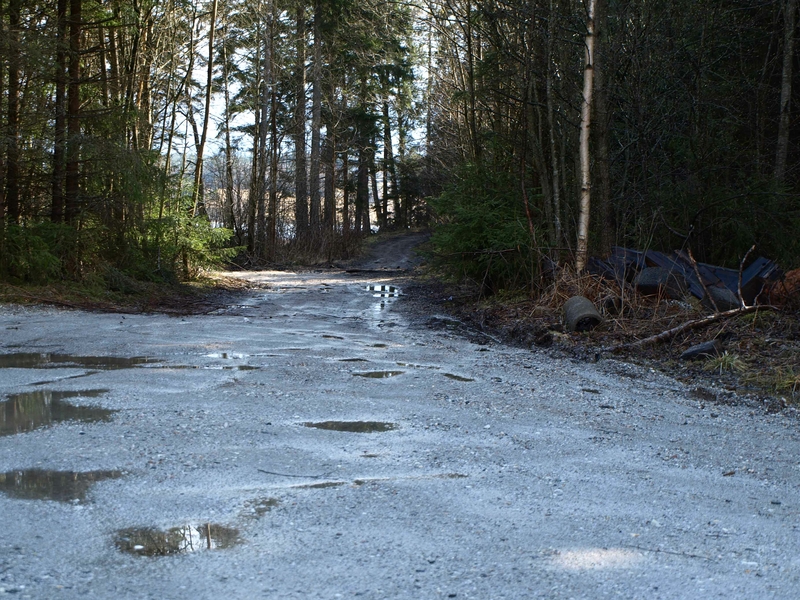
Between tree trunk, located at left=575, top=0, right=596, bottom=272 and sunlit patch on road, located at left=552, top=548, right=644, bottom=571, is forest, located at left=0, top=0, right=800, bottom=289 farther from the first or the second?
sunlit patch on road, located at left=552, top=548, right=644, bottom=571

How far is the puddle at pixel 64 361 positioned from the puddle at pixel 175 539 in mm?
4529

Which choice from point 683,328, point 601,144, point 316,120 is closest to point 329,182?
point 316,120

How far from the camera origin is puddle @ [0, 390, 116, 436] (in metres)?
5.38

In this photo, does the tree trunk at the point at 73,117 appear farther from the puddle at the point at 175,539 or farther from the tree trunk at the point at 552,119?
the puddle at the point at 175,539

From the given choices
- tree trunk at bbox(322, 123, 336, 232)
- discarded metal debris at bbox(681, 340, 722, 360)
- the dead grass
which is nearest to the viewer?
the dead grass

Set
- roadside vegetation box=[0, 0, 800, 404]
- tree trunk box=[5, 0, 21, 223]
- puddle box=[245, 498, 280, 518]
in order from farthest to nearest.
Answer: tree trunk box=[5, 0, 21, 223], roadside vegetation box=[0, 0, 800, 404], puddle box=[245, 498, 280, 518]

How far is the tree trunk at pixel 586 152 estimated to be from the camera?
13.2 m

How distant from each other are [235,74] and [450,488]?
37082 mm

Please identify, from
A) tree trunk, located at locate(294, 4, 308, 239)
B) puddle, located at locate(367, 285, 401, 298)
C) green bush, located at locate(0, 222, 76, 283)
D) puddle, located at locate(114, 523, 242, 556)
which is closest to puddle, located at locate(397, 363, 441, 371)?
puddle, located at locate(114, 523, 242, 556)

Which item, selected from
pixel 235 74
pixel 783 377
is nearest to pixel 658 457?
pixel 783 377

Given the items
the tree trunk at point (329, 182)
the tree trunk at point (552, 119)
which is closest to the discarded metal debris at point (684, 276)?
the tree trunk at point (552, 119)

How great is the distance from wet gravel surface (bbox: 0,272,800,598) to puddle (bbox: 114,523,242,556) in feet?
0.04

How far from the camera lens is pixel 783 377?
7.81 meters

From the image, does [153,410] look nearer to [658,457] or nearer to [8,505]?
[8,505]
